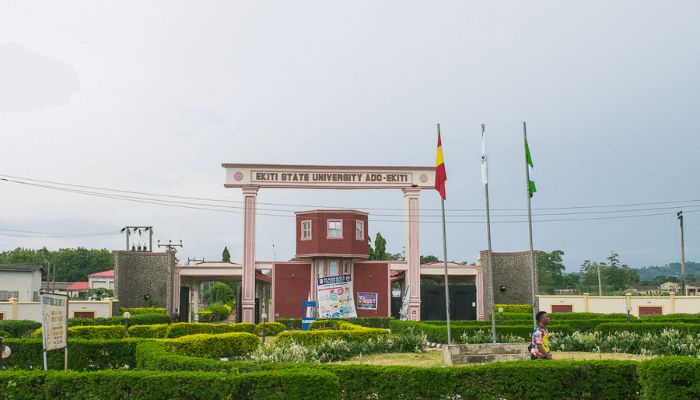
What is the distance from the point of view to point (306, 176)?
41.9 m

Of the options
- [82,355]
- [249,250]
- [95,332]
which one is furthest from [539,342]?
[249,250]

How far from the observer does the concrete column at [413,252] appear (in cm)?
4209

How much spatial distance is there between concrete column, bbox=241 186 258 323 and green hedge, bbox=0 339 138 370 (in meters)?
22.1

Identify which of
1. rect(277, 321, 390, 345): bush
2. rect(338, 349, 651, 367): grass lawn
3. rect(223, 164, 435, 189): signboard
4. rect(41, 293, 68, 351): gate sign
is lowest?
rect(338, 349, 651, 367): grass lawn

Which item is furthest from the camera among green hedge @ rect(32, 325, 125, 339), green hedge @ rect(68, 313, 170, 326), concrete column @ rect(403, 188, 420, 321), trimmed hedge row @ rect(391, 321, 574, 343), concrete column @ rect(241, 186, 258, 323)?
concrete column @ rect(403, 188, 420, 321)

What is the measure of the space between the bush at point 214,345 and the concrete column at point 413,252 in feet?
57.9

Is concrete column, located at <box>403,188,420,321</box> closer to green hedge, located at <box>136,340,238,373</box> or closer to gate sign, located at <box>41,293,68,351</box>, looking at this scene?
green hedge, located at <box>136,340,238,373</box>

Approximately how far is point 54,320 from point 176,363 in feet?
9.20

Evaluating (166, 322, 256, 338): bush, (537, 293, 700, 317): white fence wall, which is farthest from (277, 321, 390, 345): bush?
(537, 293, 700, 317): white fence wall

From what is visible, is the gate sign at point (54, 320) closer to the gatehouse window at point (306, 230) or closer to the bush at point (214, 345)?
the bush at point (214, 345)

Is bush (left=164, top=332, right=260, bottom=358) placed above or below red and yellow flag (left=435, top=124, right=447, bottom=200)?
below

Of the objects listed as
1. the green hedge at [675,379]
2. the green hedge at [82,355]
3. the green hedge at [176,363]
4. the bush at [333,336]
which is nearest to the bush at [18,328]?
the green hedge at [82,355]

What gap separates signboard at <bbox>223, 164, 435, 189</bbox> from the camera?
41781 millimetres

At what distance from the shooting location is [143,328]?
29.7 metres
